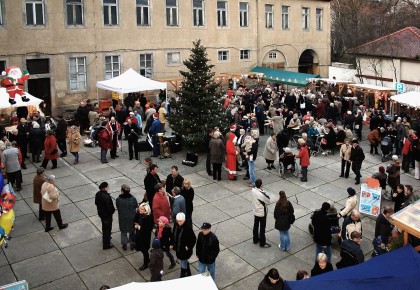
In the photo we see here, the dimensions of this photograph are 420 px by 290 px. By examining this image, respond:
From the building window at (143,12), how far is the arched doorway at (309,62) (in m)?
14.8

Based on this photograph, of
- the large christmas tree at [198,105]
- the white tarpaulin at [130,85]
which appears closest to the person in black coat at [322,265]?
the large christmas tree at [198,105]

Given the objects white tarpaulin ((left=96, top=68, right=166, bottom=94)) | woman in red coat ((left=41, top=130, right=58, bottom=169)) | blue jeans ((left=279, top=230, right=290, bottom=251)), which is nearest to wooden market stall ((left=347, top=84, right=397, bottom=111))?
white tarpaulin ((left=96, top=68, right=166, bottom=94))

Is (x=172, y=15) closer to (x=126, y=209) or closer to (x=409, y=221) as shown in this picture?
(x=126, y=209)

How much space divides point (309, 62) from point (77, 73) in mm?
19984

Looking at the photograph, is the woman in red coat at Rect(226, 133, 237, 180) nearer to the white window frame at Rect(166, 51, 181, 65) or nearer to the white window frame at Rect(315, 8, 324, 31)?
the white window frame at Rect(166, 51, 181, 65)

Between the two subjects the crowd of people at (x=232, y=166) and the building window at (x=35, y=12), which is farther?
the building window at (x=35, y=12)

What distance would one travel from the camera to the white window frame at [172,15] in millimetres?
27531

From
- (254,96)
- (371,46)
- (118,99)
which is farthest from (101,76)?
(371,46)

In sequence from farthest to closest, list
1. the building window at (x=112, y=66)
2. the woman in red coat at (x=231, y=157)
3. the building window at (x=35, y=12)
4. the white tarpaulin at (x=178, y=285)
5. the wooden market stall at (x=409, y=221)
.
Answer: the building window at (x=112, y=66) → the building window at (x=35, y=12) → the woman in red coat at (x=231, y=157) → the wooden market stall at (x=409, y=221) → the white tarpaulin at (x=178, y=285)

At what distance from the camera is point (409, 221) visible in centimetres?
768

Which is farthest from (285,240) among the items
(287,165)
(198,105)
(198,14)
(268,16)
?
(268,16)

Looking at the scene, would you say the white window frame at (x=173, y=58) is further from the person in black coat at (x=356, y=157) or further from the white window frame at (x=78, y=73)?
the person in black coat at (x=356, y=157)

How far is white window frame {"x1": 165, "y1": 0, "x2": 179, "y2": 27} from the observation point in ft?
90.3

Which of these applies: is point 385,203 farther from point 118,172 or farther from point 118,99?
point 118,99
